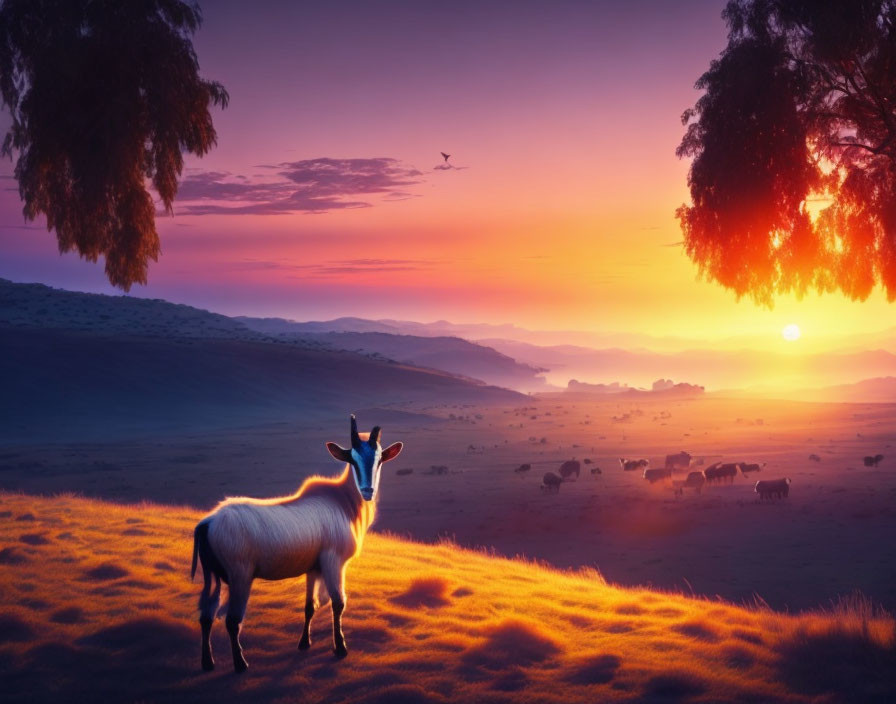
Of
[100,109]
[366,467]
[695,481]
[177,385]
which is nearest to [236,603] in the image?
[366,467]

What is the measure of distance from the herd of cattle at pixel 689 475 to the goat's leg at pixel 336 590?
25141mm

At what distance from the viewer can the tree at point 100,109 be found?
1444cm

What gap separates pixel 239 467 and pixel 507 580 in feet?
120

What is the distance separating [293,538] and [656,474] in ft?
101

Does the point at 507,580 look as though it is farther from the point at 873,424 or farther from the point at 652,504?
the point at 873,424

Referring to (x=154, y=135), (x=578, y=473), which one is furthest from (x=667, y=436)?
(x=154, y=135)

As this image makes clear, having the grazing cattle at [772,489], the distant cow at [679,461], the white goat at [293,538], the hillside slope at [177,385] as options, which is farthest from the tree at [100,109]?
the hillside slope at [177,385]

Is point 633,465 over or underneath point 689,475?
underneath

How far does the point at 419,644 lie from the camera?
934 cm

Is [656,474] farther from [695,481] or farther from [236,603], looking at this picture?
[236,603]

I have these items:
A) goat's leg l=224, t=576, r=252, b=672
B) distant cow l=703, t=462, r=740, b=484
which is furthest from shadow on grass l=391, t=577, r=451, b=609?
distant cow l=703, t=462, r=740, b=484

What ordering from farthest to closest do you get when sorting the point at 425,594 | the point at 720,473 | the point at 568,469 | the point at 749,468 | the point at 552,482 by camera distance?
the point at 568,469 → the point at 749,468 → the point at 720,473 → the point at 552,482 → the point at 425,594

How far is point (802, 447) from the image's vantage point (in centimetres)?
5081

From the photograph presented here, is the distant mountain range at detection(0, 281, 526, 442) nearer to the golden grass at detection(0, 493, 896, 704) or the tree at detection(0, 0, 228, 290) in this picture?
the tree at detection(0, 0, 228, 290)
